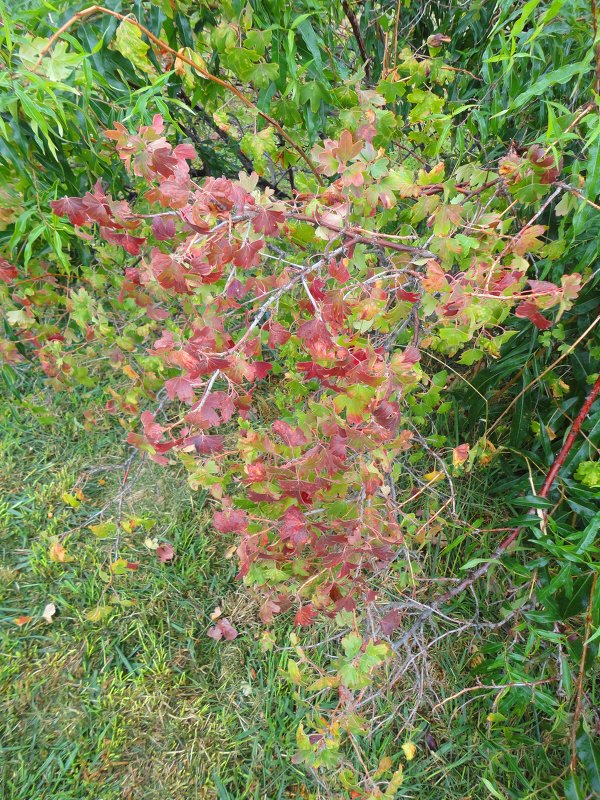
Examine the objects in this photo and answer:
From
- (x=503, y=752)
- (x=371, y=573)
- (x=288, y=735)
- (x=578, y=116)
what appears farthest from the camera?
(x=371, y=573)

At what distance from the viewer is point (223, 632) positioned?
5.98 feet

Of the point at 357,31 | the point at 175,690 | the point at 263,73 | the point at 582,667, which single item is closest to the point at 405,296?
the point at 263,73

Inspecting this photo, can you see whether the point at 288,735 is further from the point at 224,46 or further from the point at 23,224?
the point at 224,46

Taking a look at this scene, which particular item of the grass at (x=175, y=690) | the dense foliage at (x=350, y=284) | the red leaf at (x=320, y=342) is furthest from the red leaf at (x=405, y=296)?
the grass at (x=175, y=690)

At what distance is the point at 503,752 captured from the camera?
1.48m

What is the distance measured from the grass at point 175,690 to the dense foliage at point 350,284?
0.18 ft

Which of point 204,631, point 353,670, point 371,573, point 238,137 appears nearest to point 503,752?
point 371,573

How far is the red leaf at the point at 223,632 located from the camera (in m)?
1.81

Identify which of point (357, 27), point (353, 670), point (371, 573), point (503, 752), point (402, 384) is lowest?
point (503, 752)

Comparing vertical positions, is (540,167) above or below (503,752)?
above

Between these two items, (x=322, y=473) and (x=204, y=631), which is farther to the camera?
(x=204, y=631)

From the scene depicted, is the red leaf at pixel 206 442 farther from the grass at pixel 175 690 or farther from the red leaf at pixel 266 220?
the grass at pixel 175 690

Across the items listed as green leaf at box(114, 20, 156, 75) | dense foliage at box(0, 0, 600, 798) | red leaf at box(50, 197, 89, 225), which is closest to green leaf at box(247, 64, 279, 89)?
dense foliage at box(0, 0, 600, 798)

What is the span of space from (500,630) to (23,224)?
171 cm
